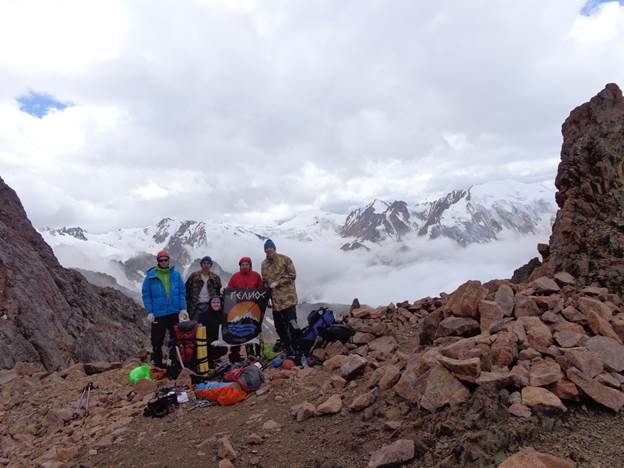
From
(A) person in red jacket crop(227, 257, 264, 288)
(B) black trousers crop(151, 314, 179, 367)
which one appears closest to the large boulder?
(A) person in red jacket crop(227, 257, 264, 288)

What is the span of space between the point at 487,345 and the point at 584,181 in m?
7.08

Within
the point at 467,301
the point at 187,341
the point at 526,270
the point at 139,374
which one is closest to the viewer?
the point at 467,301

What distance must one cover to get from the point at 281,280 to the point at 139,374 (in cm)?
443

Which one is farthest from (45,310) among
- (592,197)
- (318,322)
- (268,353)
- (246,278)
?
(592,197)

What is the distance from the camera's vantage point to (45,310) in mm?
23156

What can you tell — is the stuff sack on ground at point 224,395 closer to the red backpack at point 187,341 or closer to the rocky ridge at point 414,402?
the rocky ridge at point 414,402

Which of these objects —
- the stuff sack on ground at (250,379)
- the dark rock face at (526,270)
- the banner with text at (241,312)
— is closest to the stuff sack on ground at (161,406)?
the stuff sack on ground at (250,379)

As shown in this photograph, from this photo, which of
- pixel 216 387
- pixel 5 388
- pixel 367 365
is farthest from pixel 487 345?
pixel 5 388

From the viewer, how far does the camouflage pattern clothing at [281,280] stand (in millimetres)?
11406

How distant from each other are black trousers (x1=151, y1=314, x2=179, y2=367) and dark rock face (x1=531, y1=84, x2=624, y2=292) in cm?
964

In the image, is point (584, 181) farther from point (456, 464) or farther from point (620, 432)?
point (456, 464)

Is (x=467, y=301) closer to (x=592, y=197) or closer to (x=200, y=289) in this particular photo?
(x=592, y=197)

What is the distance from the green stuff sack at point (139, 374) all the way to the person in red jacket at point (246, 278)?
10.1 feet

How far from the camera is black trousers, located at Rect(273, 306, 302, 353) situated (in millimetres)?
10969
